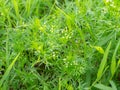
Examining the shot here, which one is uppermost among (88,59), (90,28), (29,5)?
(29,5)

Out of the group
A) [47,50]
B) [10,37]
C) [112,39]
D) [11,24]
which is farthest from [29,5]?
[112,39]

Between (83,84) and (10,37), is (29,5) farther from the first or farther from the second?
(83,84)

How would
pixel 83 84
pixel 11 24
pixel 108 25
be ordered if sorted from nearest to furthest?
pixel 83 84 → pixel 108 25 → pixel 11 24

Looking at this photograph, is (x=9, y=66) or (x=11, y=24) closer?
(x=9, y=66)

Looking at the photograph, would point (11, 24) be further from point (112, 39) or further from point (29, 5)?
point (112, 39)

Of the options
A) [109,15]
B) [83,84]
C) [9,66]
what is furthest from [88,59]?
[9,66]

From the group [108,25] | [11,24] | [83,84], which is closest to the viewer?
[83,84]

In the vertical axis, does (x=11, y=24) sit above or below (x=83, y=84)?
above
